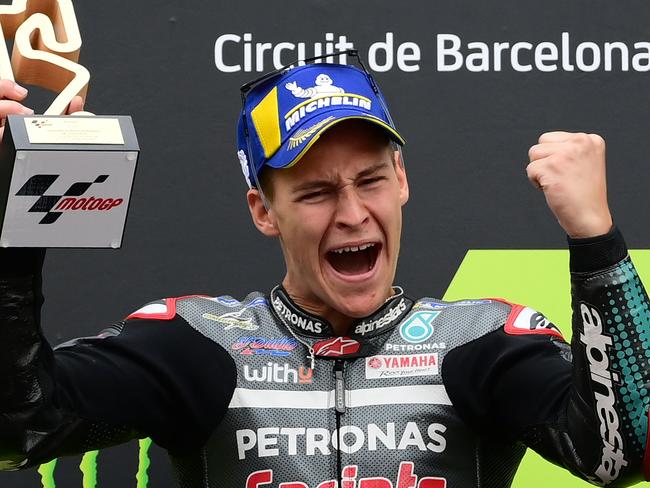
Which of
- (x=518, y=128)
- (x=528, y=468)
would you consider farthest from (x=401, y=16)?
(x=528, y=468)

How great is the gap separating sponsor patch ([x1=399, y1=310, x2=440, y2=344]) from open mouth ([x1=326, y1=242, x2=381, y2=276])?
120 millimetres

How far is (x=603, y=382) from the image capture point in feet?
5.77

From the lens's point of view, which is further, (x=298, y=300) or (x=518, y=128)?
(x=518, y=128)

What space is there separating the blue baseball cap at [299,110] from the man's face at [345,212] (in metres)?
0.03

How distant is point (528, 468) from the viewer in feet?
8.77

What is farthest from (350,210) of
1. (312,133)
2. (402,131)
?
(402,131)

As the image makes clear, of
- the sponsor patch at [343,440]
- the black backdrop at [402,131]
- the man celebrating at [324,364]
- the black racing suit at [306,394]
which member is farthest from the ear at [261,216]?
the black backdrop at [402,131]

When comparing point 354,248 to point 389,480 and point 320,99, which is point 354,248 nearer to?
point 320,99

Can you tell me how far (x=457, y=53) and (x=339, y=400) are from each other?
90 cm

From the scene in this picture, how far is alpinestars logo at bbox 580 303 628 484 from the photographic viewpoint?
175 centimetres

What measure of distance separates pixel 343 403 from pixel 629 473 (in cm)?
49

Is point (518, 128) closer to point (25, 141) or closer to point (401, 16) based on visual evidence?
point (401, 16)

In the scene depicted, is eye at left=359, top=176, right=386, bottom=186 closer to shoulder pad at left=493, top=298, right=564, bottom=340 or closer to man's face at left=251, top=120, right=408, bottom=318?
man's face at left=251, top=120, right=408, bottom=318

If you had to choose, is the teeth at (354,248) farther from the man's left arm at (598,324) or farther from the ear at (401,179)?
the man's left arm at (598,324)
